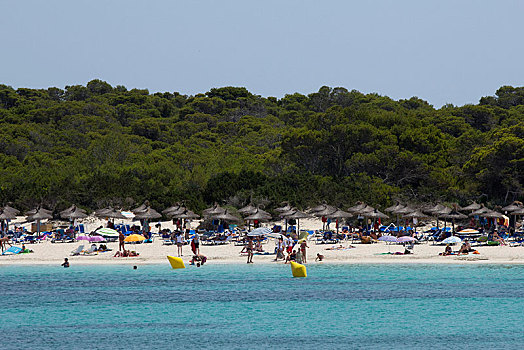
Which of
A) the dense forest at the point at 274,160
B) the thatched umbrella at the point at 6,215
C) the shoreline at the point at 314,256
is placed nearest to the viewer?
the shoreline at the point at 314,256

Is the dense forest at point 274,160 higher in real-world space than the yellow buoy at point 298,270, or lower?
higher

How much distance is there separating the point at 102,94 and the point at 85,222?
61366mm

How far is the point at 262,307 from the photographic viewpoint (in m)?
20.8

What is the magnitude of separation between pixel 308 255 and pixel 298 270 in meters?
5.30

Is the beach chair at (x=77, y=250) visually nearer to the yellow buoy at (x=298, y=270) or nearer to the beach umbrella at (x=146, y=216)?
the beach umbrella at (x=146, y=216)

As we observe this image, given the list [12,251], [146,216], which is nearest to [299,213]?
[146,216]

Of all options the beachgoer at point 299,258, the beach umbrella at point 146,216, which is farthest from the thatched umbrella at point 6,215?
the beachgoer at point 299,258

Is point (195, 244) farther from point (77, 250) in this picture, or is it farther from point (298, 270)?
point (77, 250)

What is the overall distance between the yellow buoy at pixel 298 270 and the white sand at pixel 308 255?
3.40 metres

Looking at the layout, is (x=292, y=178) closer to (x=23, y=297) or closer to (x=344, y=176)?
(x=344, y=176)

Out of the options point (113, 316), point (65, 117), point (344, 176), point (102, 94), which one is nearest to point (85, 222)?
point (344, 176)

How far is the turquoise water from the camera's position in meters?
16.6

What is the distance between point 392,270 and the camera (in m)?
28.1

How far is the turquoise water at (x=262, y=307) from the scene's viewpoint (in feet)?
54.5
